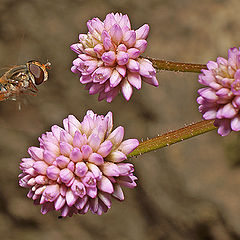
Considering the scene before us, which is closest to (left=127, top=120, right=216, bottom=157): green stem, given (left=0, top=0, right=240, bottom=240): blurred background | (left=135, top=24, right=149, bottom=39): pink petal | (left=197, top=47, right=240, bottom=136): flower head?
(left=197, top=47, right=240, bottom=136): flower head

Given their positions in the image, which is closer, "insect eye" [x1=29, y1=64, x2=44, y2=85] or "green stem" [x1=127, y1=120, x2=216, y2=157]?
"green stem" [x1=127, y1=120, x2=216, y2=157]

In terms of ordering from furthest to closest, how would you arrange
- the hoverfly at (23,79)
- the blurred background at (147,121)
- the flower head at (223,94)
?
the blurred background at (147,121) → the hoverfly at (23,79) → the flower head at (223,94)

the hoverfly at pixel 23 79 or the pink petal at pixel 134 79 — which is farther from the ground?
the hoverfly at pixel 23 79

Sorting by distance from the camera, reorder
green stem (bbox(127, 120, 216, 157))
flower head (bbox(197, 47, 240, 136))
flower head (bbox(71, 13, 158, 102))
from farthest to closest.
A: 1. flower head (bbox(71, 13, 158, 102))
2. green stem (bbox(127, 120, 216, 157))
3. flower head (bbox(197, 47, 240, 136))

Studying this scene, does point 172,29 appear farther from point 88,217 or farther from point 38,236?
point 38,236

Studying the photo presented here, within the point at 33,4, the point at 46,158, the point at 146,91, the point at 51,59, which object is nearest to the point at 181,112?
the point at 146,91

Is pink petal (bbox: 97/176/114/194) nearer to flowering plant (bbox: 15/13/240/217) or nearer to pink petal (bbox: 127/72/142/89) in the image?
flowering plant (bbox: 15/13/240/217)

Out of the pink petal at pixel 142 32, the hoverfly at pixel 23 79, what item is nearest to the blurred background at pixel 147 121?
the hoverfly at pixel 23 79

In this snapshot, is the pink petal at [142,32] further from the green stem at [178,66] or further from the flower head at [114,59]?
the green stem at [178,66]
